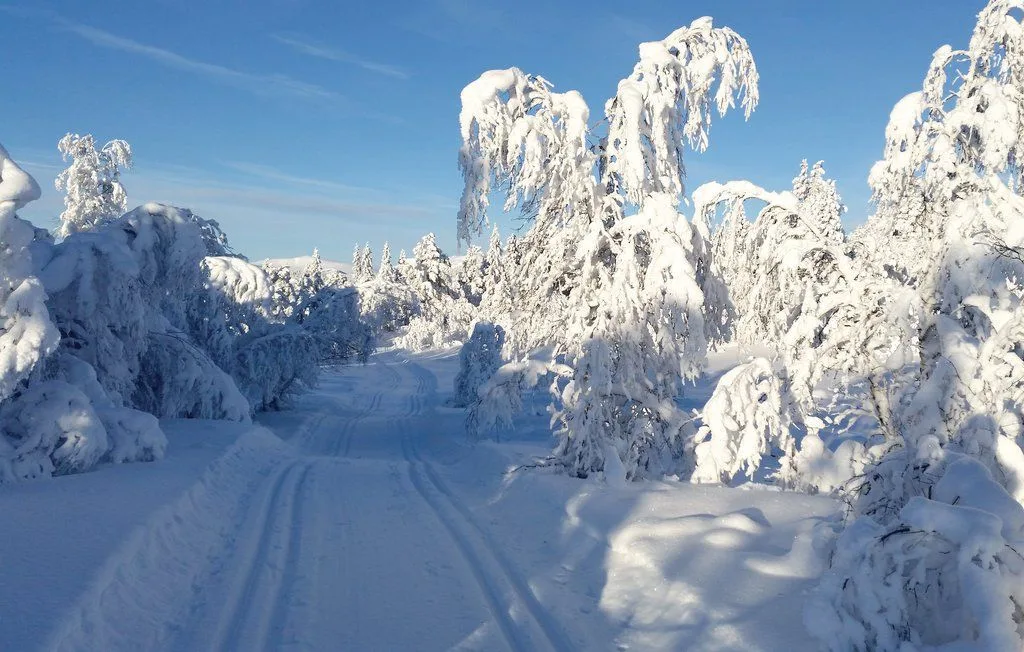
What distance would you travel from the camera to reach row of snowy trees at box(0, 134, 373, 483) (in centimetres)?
961

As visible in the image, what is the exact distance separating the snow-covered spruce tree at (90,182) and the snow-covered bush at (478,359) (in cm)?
1945

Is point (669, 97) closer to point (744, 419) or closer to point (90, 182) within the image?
point (744, 419)

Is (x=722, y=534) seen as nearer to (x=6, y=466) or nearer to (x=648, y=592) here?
(x=648, y=592)

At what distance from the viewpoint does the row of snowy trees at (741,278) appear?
754 centimetres

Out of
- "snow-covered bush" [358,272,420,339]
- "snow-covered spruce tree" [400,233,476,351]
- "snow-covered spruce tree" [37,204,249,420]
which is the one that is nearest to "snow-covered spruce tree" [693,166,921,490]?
"snow-covered spruce tree" [37,204,249,420]

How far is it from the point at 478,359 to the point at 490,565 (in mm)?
23270

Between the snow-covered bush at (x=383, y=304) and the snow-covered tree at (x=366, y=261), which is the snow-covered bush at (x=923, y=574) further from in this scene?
the snow-covered tree at (x=366, y=261)

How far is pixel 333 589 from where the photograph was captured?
6.91m

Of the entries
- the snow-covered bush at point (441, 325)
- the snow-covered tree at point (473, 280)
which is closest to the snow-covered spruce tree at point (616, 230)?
the snow-covered bush at point (441, 325)

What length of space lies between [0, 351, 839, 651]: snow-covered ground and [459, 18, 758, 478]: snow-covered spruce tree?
1.58 metres

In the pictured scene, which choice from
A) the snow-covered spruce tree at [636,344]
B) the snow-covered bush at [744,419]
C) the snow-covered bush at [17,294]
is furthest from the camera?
the snow-covered bush at [744,419]

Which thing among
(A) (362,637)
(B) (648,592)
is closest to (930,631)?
(B) (648,592)

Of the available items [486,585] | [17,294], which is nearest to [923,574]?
[486,585]

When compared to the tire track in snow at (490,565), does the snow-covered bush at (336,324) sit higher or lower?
higher
